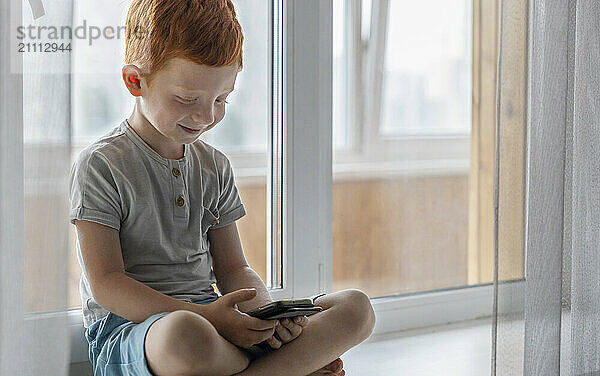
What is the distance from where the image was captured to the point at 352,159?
1.46m

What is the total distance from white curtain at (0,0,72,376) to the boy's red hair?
0.40 ft

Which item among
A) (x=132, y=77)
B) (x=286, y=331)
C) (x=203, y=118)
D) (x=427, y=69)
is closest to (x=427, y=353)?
(x=286, y=331)

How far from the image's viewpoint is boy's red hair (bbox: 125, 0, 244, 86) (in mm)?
1169

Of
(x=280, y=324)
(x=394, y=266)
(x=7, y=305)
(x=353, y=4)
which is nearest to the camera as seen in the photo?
(x=7, y=305)

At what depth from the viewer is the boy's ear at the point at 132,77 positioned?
1.18 meters

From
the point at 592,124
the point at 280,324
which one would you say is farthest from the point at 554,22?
the point at 280,324

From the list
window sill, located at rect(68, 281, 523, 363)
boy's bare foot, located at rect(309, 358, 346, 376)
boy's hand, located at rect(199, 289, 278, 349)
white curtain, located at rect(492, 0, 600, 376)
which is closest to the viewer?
boy's hand, located at rect(199, 289, 278, 349)

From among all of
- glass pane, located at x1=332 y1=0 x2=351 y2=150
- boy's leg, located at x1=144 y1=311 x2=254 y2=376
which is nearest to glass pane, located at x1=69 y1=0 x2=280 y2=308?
glass pane, located at x1=332 y1=0 x2=351 y2=150

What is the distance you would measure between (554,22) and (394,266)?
21.1 inches

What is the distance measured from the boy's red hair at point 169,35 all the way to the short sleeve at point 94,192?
15 cm

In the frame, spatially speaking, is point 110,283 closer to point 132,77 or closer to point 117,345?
point 117,345

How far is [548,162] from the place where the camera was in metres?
1.40

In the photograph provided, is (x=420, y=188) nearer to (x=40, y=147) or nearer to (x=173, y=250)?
(x=173, y=250)

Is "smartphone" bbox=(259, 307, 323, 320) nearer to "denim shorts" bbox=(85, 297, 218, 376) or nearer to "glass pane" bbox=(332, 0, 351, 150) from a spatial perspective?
"denim shorts" bbox=(85, 297, 218, 376)
